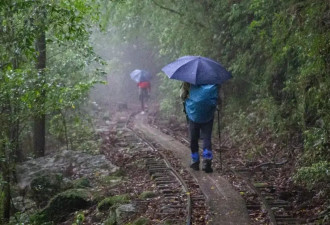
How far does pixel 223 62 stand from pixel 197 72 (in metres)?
6.99

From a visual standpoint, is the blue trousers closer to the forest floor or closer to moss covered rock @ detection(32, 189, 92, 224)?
the forest floor

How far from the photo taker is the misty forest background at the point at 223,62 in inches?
351

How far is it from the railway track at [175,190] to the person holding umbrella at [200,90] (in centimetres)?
87

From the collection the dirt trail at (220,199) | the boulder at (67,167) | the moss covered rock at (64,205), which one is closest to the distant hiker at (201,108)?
the dirt trail at (220,199)

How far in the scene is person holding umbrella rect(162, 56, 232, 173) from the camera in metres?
9.34

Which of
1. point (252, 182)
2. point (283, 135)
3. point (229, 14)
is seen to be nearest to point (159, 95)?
point (229, 14)

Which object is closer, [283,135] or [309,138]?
[309,138]

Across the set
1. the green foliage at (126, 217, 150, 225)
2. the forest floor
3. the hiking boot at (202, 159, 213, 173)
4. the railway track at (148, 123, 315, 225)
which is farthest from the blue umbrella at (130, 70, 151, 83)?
the green foliage at (126, 217, 150, 225)

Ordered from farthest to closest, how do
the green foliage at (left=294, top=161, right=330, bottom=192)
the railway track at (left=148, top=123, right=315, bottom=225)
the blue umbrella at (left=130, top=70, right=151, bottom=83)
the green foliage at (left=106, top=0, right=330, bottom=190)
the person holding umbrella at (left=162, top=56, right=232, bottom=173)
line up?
the blue umbrella at (left=130, top=70, right=151, bottom=83), the person holding umbrella at (left=162, top=56, right=232, bottom=173), the green foliage at (left=106, top=0, right=330, bottom=190), the green foliage at (left=294, top=161, right=330, bottom=192), the railway track at (left=148, top=123, right=315, bottom=225)

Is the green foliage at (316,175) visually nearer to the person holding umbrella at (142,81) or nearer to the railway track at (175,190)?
the railway track at (175,190)

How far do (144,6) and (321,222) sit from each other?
13283 millimetres

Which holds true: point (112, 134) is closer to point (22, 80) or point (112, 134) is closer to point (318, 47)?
point (22, 80)

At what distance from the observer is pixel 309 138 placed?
30.2ft

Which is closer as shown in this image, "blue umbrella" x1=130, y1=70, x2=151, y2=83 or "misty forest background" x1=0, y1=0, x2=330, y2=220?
"misty forest background" x1=0, y1=0, x2=330, y2=220
